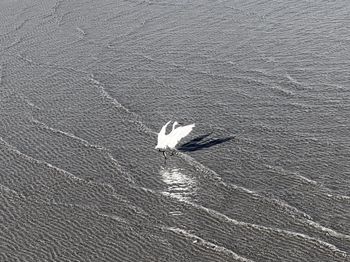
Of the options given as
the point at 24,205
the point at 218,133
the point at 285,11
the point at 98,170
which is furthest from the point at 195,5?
the point at 24,205

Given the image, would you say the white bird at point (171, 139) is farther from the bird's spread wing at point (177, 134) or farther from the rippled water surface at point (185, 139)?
the rippled water surface at point (185, 139)

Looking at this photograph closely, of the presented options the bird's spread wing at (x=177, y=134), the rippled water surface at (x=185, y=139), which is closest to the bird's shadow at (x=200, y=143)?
the rippled water surface at (x=185, y=139)

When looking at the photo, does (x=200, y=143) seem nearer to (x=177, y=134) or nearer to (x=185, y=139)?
(x=185, y=139)

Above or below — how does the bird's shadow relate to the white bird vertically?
above

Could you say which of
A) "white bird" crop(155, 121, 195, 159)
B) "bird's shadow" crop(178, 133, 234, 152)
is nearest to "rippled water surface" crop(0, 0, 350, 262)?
"bird's shadow" crop(178, 133, 234, 152)

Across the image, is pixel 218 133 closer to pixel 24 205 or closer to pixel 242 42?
pixel 24 205

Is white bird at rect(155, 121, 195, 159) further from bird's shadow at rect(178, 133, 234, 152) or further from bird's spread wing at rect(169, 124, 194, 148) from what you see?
bird's shadow at rect(178, 133, 234, 152)
